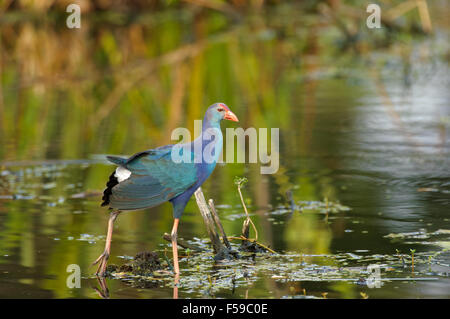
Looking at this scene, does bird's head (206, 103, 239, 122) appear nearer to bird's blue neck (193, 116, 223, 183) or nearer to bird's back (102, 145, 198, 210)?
bird's blue neck (193, 116, 223, 183)

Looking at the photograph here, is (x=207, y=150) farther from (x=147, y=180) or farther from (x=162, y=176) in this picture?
(x=147, y=180)

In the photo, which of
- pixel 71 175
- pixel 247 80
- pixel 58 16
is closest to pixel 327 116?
pixel 247 80

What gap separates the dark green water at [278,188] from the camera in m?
6.01

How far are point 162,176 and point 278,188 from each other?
3.09 metres

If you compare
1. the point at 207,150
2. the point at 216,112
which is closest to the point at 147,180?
the point at 207,150

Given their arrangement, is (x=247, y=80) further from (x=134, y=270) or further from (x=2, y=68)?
(x=134, y=270)

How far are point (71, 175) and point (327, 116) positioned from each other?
15.8 ft

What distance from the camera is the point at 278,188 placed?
9.09 metres

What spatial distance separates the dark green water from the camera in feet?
19.7

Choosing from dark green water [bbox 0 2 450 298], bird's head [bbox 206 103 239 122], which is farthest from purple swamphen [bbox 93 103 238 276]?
dark green water [bbox 0 2 450 298]

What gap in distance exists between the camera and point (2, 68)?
18.6m

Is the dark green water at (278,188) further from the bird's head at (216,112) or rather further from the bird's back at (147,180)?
the bird's head at (216,112)

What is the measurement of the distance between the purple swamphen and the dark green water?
0.51 meters

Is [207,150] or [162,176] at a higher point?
[207,150]
